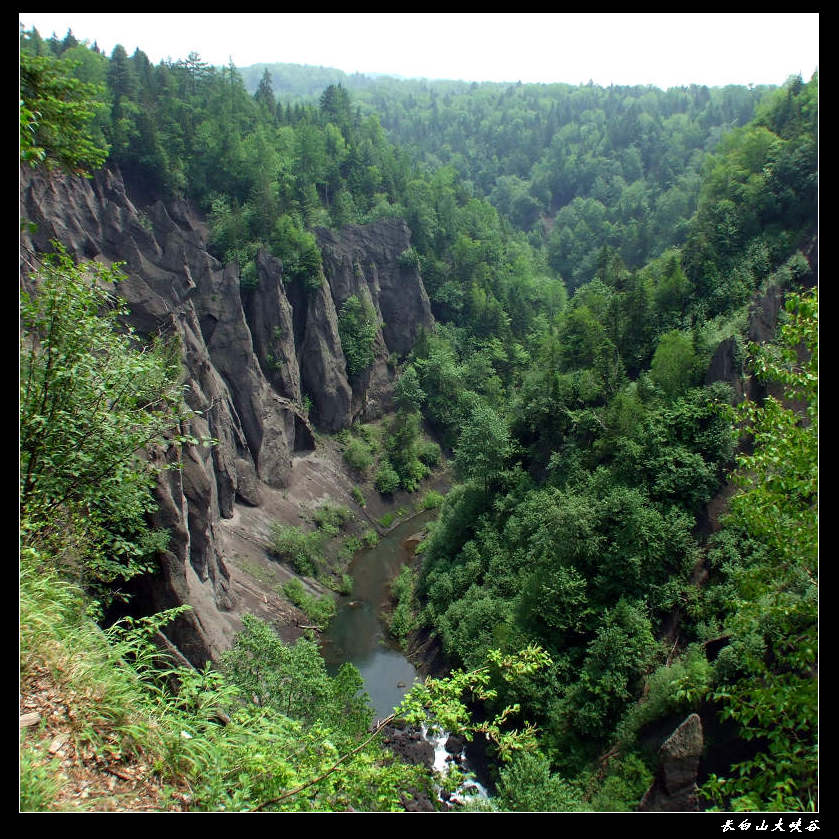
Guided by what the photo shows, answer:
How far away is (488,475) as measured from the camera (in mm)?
37625

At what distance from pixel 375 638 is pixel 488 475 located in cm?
1090

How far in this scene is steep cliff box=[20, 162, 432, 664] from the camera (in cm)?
2877

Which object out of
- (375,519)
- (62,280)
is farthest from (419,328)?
(62,280)

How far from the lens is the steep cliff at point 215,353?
2877 cm

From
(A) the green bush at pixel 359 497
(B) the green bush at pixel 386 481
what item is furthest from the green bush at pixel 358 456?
(A) the green bush at pixel 359 497

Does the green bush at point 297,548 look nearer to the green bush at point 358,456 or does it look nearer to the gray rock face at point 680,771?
the green bush at point 358,456

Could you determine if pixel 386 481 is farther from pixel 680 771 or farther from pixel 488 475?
pixel 680 771

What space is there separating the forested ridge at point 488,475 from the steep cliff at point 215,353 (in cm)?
207

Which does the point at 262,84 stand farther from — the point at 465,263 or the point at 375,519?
the point at 375,519

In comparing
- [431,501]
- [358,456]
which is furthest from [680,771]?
[358,456]

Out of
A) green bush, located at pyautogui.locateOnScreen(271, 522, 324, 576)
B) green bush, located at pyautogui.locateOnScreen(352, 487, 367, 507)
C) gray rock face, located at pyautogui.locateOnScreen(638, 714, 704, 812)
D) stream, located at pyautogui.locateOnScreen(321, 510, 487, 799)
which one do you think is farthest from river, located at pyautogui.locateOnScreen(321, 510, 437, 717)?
gray rock face, located at pyautogui.locateOnScreen(638, 714, 704, 812)

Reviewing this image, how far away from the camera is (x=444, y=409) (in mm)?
63812

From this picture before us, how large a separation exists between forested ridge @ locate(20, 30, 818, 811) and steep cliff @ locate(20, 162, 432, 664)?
207cm

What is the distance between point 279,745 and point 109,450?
15.1 feet
